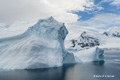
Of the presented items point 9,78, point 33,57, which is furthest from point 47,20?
point 9,78

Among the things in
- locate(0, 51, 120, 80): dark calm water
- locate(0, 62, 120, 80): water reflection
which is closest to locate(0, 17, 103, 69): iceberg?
locate(0, 51, 120, 80): dark calm water

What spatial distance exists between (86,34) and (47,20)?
11082cm

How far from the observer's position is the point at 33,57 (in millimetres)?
19062

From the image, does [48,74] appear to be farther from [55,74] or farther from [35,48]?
[35,48]

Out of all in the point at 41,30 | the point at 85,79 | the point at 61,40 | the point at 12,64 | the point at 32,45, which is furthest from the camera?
the point at 61,40

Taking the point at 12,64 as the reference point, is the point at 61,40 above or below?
above

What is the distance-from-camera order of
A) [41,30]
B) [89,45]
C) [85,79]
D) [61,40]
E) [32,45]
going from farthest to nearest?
1. [89,45]
2. [61,40]
3. [41,30]
4. [32,45]
5. [85,79]

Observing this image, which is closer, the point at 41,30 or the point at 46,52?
the point at 46,52

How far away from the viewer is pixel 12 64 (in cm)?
1850

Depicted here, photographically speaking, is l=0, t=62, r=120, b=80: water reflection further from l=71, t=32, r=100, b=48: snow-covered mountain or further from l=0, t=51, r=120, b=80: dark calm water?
l=71, t=32, r=100, b=48: snow-covered mountain

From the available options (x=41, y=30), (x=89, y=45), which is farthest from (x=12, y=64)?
(x=89, y=45)

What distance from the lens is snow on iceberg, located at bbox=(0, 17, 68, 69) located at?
61.7 feet

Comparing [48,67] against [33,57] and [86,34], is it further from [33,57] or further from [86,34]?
[86,34]

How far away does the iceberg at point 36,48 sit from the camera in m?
18.8
